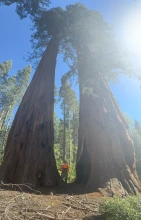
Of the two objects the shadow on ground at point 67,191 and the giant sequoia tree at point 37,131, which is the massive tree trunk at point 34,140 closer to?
the giant sequoia tree at point 37,131

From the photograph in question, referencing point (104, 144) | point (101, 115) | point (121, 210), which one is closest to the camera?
point (121, 210)

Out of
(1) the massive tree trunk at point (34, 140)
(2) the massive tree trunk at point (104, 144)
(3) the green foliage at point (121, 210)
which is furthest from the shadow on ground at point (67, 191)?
(3) the green foliage at point (121, 210)

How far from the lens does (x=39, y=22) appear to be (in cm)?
1339

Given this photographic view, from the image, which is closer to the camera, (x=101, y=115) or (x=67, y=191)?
(x=67, y=191)

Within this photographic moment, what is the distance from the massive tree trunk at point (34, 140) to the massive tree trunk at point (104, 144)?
8.38ft

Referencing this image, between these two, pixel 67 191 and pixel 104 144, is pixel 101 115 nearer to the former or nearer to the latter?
pixel 104 144

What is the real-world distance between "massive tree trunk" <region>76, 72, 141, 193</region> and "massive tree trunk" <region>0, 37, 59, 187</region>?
2554 mm

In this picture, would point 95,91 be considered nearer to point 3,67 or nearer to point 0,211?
point 0,211

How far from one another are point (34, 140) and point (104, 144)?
4307 millimetres

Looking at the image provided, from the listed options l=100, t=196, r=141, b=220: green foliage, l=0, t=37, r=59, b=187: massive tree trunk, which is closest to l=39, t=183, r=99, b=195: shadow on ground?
l=0, t=37, r=59, b=187: massive tree trunk

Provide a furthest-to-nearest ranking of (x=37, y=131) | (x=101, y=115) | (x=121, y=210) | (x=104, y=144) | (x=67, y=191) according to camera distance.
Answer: (x=101, y=115) → (x=37, y=131) → (x=104, y=144) → (x=67, y=191) → (x=121, y=210)

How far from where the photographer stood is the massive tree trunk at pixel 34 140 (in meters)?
8.76

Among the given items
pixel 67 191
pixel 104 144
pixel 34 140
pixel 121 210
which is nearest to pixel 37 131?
pixel 34 140

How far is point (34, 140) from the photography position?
970 cm
